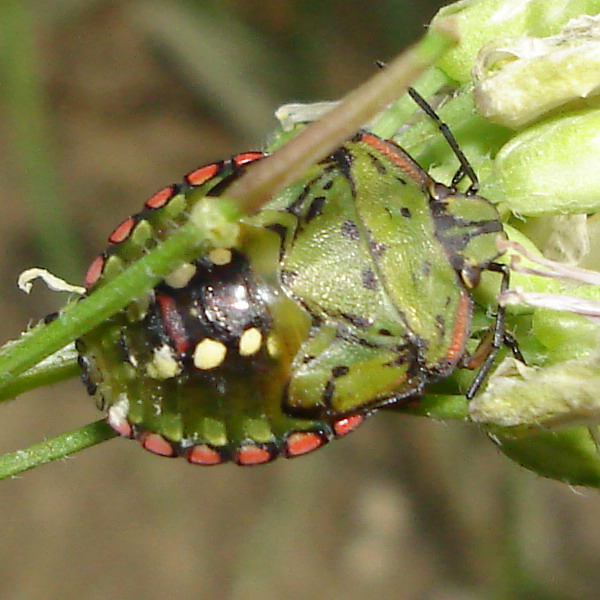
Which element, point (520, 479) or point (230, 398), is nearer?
point (230, 398)

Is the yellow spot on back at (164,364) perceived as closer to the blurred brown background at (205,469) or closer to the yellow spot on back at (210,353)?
the yellow spot on back at (210,353)

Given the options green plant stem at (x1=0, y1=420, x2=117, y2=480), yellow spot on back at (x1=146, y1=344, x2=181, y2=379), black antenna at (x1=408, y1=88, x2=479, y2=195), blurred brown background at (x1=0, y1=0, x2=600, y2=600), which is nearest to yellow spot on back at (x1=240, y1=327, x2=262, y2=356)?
yellow spot on back at (x1=146, y1=344, x2=181, y2=379)

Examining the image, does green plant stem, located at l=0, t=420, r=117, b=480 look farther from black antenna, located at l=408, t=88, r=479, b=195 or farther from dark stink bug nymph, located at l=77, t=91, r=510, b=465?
black antenna, located at l=408, t=88, r=479, b=195

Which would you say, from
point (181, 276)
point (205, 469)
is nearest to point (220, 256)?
point (181, 276)

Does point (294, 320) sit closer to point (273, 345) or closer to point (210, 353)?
point (273, 345)

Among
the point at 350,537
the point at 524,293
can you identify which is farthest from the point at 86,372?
the point at 350,537

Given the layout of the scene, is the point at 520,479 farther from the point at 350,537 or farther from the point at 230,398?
the point at 230,398
